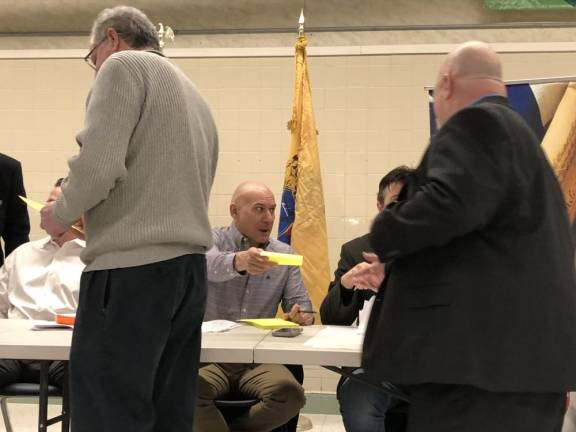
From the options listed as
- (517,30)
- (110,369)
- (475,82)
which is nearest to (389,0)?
(517,30)

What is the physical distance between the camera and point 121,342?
192 cm

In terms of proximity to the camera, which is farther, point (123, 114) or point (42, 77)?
point (42, 77)

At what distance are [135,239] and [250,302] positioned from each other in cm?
173

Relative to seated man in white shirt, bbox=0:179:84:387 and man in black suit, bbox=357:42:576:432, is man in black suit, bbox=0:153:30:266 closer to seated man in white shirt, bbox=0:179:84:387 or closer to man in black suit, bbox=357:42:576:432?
seated man in white shirt, bbox=0:179:84:387

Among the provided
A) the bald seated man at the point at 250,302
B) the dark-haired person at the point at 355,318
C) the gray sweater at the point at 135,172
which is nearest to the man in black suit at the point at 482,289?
the gray sweater at the point at 135,172

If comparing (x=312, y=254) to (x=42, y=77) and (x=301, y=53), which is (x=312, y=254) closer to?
(x=301, y=53)

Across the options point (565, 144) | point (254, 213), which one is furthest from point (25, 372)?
A: point (565, 144)

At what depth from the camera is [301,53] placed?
16.8ft

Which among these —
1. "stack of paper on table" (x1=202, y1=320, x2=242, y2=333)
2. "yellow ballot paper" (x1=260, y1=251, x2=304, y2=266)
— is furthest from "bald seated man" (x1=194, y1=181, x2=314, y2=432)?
"yellow ballot paper" (x1=260, y1=251, x2=304, y2=266)

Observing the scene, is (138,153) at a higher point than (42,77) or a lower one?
lower

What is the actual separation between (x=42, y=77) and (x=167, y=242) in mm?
4421

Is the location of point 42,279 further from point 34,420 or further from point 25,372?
point 34,420

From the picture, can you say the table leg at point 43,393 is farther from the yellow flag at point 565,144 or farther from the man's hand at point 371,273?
the yellow flag at point 565,144

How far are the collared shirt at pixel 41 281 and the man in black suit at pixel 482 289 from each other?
7.10 ft
